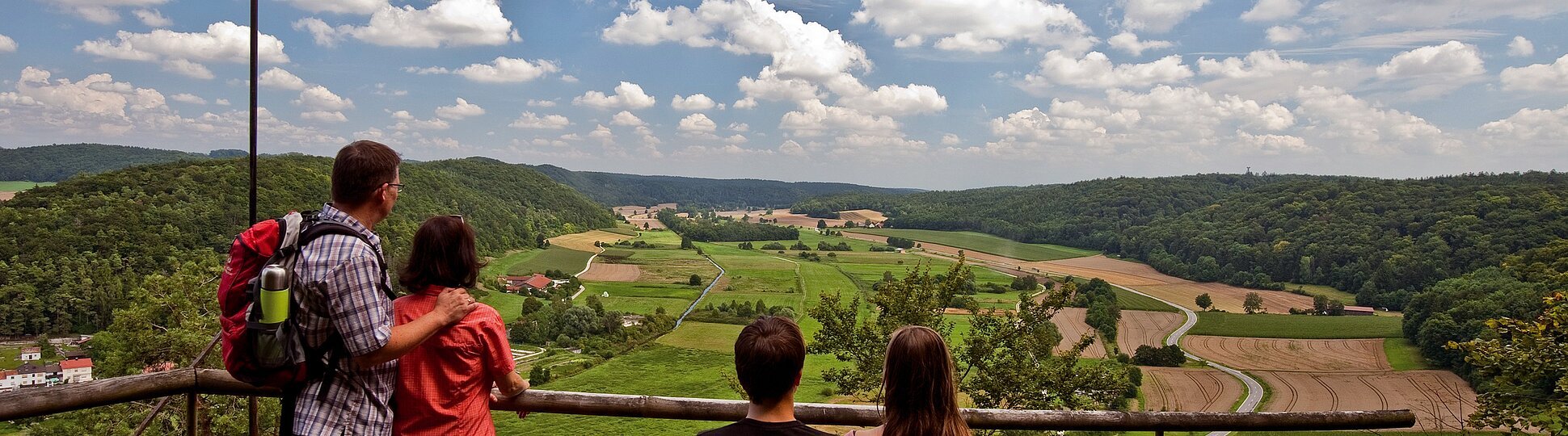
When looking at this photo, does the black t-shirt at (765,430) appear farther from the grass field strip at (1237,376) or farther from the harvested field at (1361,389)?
the harvested field at (1361,389)

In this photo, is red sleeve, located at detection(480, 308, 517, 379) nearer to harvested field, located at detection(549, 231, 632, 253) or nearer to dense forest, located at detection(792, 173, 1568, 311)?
dense forest, located at detection(792, 173, 1568, 311)

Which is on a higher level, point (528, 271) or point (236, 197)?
point (236, 197)

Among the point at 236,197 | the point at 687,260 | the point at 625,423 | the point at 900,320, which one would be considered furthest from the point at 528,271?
the point at 900,320

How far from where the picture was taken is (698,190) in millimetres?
173000

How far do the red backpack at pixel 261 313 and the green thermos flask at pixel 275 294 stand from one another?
16 mm

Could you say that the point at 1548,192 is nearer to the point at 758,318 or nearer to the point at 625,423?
the point at 625,423

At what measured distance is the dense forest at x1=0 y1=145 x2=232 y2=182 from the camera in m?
42.2

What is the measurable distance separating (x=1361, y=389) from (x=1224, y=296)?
2128cm

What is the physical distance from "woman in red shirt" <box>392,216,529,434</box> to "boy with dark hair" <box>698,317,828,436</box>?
2.17 ft

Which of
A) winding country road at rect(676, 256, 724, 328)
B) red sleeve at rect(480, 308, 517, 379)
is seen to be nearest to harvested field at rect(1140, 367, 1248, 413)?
red sleeve at rect(480, 308, 517, 379)

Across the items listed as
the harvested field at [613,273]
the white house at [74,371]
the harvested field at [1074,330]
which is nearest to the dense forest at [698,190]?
the harvested field at [613,273]

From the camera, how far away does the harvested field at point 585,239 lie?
6991 cm

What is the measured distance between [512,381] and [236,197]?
36.3 m

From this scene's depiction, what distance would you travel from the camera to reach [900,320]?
12203 millimetres
